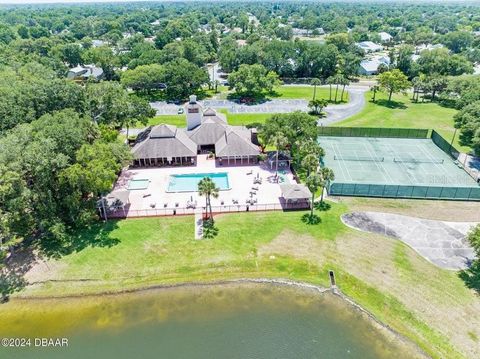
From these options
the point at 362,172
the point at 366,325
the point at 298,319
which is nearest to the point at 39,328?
the point at 298,319

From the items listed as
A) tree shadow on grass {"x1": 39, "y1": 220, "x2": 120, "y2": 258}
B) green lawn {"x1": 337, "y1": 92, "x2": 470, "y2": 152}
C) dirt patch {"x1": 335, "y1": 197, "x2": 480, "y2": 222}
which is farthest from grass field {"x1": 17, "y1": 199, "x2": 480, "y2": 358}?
green lawn {"x1": 337, "y1": 92, "x2": 470, "y2": 152}

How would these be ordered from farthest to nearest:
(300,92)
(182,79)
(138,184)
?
(300,92) → (182,79) → (138,184)

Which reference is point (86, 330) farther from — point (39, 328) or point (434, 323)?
point (434, 323)

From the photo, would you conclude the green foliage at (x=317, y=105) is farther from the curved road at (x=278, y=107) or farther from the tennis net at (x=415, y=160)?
the tennis net at (x=415, y=160)

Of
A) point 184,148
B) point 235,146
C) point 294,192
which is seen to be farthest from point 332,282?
point 184,148

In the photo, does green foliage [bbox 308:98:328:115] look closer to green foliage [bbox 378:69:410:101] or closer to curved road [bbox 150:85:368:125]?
curved road [bbox 150:85:368:125]

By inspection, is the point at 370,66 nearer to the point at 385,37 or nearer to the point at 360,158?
the point at 360,158

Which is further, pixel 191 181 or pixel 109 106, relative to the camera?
pixel 109 106
